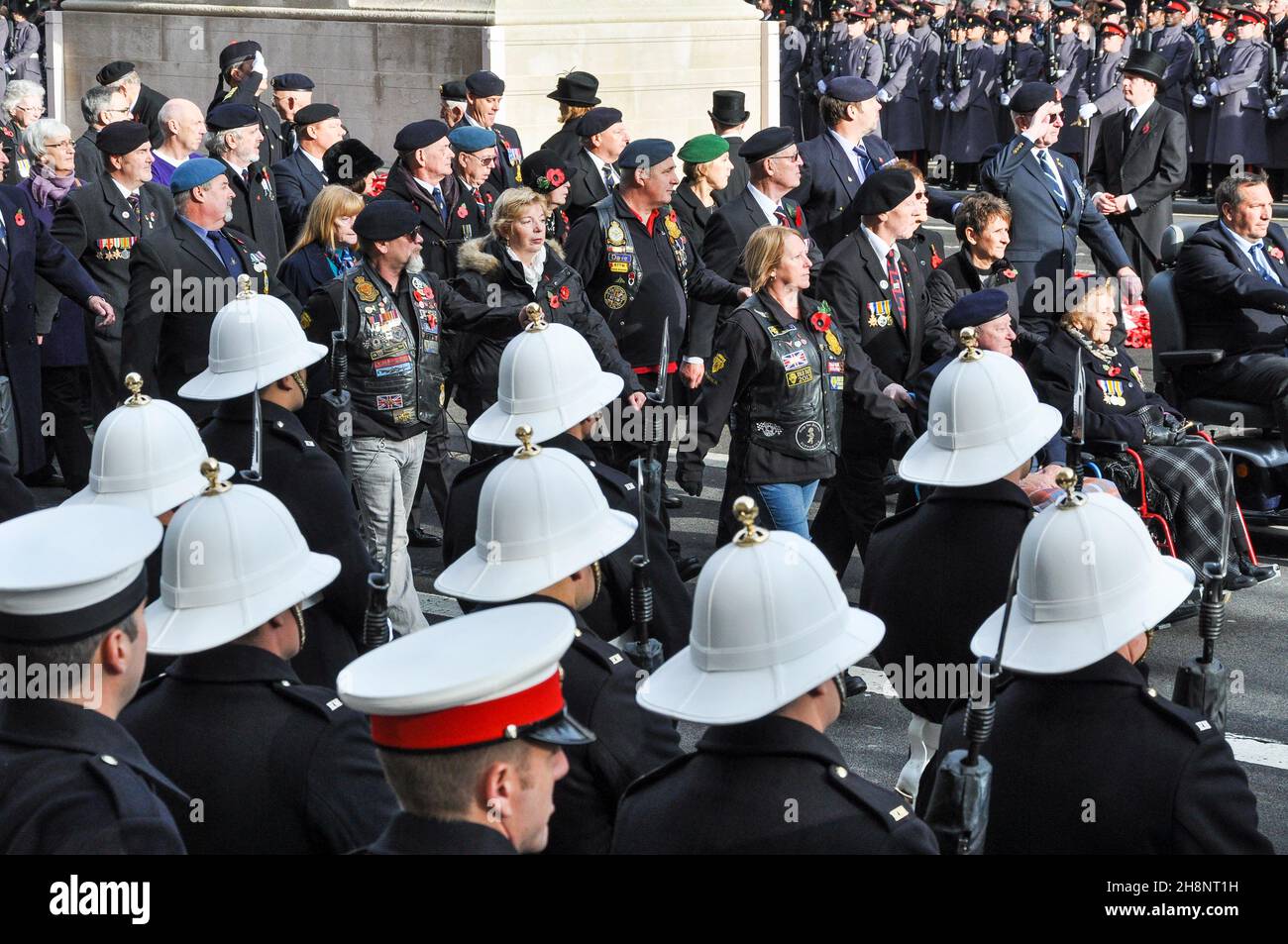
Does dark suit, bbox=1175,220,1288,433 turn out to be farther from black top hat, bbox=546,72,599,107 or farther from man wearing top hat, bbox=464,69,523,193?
black top hat, bbox=546,72,599,107

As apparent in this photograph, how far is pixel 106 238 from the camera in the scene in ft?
33.6

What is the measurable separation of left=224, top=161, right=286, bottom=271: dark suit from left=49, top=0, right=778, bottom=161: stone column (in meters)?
5.32

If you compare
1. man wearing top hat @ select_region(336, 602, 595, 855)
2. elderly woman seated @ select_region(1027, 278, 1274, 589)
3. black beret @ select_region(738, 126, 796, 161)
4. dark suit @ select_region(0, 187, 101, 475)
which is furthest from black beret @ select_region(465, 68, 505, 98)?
man wearing top hat @ select_region(336, 602, 595, 855)

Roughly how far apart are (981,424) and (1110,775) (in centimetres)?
191

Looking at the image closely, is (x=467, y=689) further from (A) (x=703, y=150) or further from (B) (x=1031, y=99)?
(B) (x=1031, y=99)

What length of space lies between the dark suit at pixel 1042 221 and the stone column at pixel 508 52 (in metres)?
5.84

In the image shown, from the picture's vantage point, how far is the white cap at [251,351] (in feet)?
20.3

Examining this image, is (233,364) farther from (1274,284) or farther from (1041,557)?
(1274,284)

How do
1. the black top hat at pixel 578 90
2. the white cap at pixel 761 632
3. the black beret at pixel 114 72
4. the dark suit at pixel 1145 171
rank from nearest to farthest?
the white cap at pixel 761 632 → the black top hat at pixel 578 90 → the black beret at pixel 114 72 → the dark suit at pixel 1145 171

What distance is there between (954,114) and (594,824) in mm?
21953

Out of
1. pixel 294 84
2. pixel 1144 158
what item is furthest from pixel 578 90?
pixel 1144 158

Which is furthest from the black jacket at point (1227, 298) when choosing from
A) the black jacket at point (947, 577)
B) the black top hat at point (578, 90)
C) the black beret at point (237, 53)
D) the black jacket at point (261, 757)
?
the black beret at point (237, 53)

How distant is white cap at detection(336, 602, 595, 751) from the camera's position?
9.87 feet

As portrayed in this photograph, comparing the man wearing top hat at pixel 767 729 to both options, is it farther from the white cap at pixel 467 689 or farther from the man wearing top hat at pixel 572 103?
the man wearing top hat at pixel 572 103
